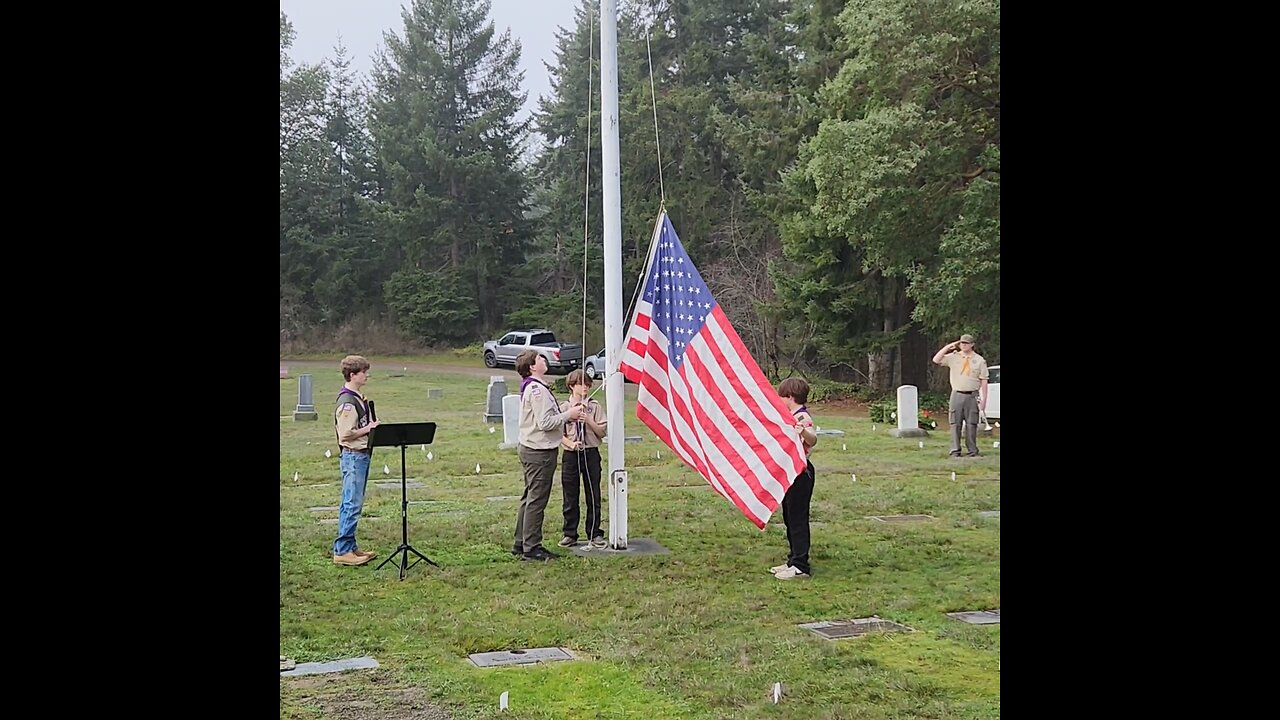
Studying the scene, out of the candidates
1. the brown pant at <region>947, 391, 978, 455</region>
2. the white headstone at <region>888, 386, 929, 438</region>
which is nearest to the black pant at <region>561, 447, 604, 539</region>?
the brown pant at <region>947, 391, 978, 455</region>

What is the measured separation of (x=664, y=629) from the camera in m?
5.65

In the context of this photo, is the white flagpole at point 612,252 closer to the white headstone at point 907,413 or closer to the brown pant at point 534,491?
the brown pant at point 534,491

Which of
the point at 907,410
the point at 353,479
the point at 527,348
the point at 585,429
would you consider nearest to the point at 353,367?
the point at 353,479

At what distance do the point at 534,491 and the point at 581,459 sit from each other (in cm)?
52

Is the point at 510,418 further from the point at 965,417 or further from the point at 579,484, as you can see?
the point at 965,417

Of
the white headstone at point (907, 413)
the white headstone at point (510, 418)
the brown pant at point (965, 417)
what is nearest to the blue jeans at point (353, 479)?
the white headstone at point (510, 418)

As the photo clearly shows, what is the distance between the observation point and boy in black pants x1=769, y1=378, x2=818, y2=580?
6.06m

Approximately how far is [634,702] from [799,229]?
45.2ft

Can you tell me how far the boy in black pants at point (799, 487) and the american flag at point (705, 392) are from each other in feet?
0.25

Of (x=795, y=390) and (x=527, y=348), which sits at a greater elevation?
(x=527, y=348)

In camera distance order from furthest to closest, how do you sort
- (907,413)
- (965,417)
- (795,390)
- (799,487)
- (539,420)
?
(907,413) < (965,417) < (539,420) < (795,390) < (799,487)

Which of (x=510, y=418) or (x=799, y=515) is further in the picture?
(x=510, y=418)

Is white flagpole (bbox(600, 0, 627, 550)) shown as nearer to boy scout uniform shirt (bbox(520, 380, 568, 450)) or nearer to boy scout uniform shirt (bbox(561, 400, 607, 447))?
boy scout uniform shirt (bbox(561, 400, 607, 447))

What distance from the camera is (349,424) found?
6.26 metres
